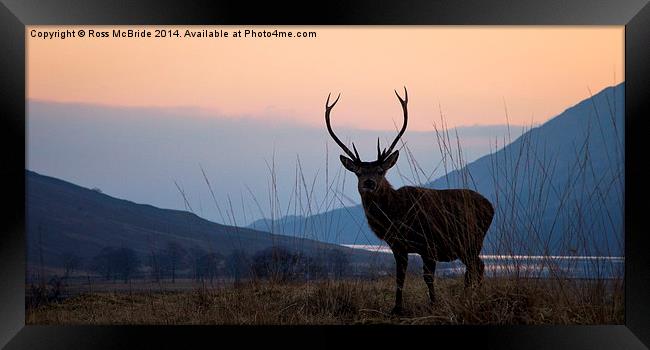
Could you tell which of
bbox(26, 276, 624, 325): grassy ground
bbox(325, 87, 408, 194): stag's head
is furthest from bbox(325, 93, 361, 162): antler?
bbox(26, 276, 624, 325): grassy ground

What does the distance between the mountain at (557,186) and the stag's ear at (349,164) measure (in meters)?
0.58

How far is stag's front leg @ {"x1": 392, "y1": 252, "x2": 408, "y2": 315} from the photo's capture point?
5.85 m

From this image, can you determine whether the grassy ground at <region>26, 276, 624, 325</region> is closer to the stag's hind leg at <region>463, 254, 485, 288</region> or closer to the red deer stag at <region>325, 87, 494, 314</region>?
the stag's hind leg at <region>463, 254, 485, 288</region>

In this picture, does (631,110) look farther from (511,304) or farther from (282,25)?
(282,25)

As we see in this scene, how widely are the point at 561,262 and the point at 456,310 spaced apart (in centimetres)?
82

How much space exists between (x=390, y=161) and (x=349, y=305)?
3.62 feet

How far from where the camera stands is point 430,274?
611 cm

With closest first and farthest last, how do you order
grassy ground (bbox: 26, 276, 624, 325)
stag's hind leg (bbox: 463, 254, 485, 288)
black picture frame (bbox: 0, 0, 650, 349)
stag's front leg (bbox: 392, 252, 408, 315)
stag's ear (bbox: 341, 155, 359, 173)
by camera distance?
black picture frame (bbox: 0, 0, 650, 349)
grassy ground (bbox: 26, 276, 624, 325)
stag's hind leg (bbox: 463, 254, 485, 288)
stag's front leg (bbox: 392, 252, 408, 315)
stag's ear (bbox: 341, 155, 359, 173)

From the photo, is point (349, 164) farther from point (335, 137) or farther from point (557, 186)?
point (557, 186)

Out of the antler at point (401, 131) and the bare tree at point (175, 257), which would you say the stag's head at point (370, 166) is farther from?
the bare tree at point (175, 257)

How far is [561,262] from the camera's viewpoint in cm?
564

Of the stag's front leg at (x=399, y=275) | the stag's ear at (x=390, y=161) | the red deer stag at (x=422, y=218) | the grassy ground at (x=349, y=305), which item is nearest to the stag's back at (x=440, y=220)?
the red deer stag at (x=422, y=218)
